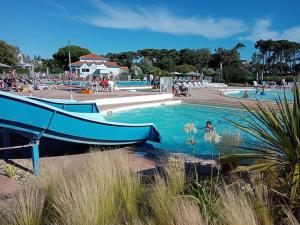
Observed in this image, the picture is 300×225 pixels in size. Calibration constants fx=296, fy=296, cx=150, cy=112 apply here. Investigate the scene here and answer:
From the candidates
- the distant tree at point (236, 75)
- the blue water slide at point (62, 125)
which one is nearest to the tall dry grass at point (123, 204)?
the blue water slide at point (62, 125)

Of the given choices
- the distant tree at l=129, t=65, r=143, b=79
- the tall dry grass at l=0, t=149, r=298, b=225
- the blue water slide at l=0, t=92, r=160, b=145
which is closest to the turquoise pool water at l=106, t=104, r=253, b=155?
the blue water slide at l=0, t=92, r=160, b=145

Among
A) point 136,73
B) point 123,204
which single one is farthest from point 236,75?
point 123,204

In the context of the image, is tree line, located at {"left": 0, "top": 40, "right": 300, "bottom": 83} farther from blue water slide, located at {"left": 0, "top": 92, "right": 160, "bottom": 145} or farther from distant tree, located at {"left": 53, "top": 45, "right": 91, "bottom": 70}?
blue water slide, located at {"left": 0, "top": 92, "right": 160, "bottom": 145}

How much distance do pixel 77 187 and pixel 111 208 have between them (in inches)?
15.8

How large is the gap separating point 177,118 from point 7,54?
53469 millimetres

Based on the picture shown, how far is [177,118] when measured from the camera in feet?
54.0

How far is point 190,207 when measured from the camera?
2391mm

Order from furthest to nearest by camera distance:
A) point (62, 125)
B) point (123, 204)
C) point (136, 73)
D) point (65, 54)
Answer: point (65, 54) < point (136, 73) < point (62, 125) < point (123, 204)

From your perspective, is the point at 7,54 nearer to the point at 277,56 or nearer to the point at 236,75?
the point at 236,75

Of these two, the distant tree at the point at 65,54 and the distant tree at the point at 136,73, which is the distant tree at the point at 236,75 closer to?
the distant tree at the point at 136,73

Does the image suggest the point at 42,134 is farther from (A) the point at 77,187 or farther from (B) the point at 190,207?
(B) the point at 190,207

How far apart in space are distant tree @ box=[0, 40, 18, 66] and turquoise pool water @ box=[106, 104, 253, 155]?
48585 mm

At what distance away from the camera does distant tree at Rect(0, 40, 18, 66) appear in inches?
2282

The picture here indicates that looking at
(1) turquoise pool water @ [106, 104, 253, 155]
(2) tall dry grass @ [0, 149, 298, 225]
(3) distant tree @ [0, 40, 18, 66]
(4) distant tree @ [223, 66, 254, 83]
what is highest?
(3) distant tree @ [0, 40, 18, 66]
